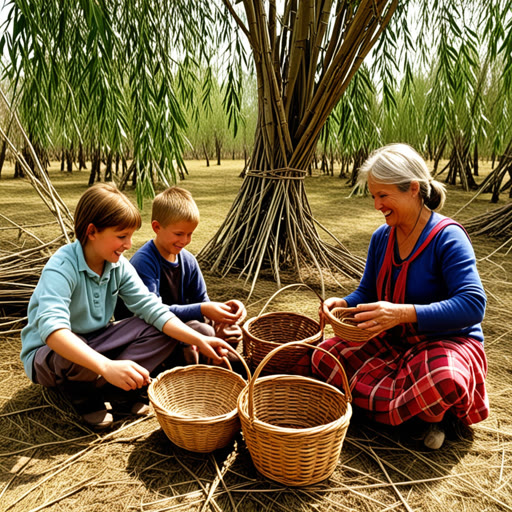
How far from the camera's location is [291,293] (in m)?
2.96

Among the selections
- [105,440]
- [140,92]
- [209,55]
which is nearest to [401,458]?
[105,440]

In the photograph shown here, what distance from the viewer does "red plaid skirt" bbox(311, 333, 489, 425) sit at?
4.25 feet

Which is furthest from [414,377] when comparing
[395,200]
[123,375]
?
[123,375]

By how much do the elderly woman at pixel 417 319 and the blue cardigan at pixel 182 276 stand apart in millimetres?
522

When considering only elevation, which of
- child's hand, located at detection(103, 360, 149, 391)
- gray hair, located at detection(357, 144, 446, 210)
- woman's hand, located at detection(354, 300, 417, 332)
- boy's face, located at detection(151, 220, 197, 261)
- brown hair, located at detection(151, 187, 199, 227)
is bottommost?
Answer: child's hand, located at detection(103, 360, 149, 391)

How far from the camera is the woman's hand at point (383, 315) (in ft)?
4.36

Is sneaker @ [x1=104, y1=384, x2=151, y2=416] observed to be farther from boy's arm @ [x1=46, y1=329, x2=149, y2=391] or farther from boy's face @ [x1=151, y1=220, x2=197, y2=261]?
boy's face @ [x1=151, y1=220, x2=197, y2=261]

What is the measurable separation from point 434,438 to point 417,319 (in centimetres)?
39

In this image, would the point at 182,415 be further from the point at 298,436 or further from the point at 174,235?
the point at 174,235

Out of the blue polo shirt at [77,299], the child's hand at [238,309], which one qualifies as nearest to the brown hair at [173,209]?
the blue polo shirt at [77,299]

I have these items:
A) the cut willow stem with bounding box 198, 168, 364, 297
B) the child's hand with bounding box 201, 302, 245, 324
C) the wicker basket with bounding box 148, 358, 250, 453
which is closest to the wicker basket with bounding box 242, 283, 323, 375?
the child's hand with bounding box 201, 302, 245, 324

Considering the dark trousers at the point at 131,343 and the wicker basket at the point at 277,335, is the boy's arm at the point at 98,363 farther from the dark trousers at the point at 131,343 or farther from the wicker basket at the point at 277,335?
the wicker basket at the point at 277,335

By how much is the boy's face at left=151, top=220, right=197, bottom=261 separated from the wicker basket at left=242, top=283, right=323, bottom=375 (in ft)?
1.38

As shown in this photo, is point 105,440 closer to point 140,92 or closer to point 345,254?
point 140,92
